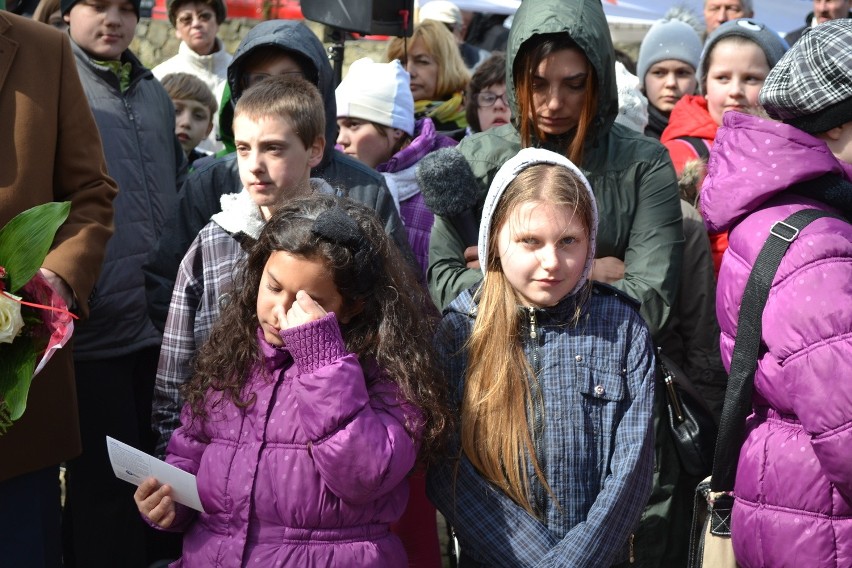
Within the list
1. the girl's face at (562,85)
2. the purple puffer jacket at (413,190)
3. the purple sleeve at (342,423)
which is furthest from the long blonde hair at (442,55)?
the purple sleeve at (342,423)

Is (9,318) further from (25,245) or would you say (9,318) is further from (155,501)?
(155,501)

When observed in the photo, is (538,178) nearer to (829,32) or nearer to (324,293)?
(324,293)

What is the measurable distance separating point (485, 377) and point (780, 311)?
2.45ft

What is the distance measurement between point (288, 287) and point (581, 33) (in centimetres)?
136

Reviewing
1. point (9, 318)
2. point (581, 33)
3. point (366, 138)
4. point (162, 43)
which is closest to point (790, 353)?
point (581, 33)

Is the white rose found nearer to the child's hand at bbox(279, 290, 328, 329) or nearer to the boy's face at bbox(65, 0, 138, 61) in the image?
the child's hand at bbox(279, 290, 328, 329)

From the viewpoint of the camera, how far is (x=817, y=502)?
9.03ft

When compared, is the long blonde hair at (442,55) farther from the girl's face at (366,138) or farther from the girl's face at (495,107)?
the girl's face at (366,138)

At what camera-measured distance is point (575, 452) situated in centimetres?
284

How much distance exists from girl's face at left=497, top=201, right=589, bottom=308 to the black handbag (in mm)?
476

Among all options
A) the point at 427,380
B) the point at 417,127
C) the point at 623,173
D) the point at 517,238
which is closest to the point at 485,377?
the point at 427,380

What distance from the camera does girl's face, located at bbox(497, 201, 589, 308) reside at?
9.45 ft

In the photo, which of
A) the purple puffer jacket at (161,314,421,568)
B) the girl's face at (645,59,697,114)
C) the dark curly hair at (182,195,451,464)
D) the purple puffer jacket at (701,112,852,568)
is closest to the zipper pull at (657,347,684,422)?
the purple puffer jacket at (701,112,852,568)

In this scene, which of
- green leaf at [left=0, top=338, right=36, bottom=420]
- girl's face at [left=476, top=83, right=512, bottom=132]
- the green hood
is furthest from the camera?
girl's face at [left=476, top=83, right=512, bottom=132]
